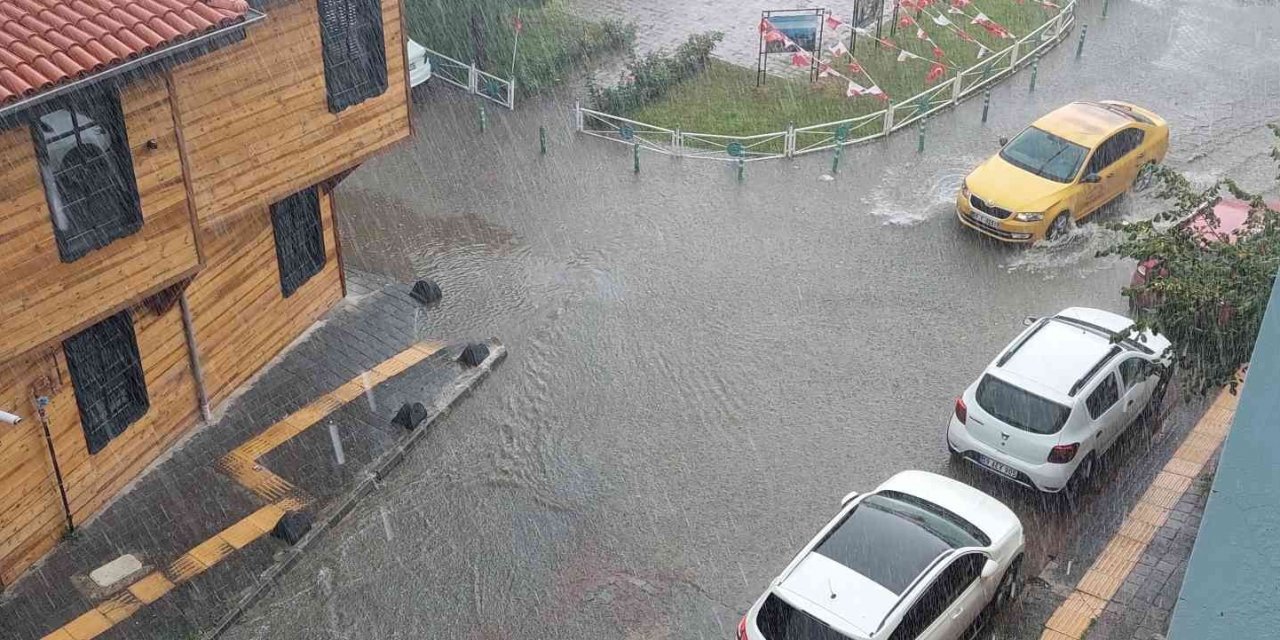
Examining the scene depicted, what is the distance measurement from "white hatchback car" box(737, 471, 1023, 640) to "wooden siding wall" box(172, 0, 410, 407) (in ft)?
25.2

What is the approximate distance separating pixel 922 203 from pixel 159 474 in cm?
1349

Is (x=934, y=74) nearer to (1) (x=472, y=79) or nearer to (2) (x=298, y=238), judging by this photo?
(1) (x=472, y=79)

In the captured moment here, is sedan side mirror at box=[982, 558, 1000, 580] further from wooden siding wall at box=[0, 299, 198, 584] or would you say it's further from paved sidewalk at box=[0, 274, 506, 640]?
wooden siding wall at box=[0, 299, 198, 584]

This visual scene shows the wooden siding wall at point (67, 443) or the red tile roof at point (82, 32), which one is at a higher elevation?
the red tile roof at point (82, 32)

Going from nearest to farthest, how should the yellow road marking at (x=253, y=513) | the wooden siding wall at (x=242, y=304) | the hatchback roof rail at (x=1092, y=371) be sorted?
the yellow road marking at (x=253, y=513) < the hatchback roof rail at (x=1092, y=371) < the wooden siding wall at (x=242, y=304)

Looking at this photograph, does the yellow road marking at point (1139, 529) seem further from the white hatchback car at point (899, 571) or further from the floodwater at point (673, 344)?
the white hatchback car at point (899, 571)

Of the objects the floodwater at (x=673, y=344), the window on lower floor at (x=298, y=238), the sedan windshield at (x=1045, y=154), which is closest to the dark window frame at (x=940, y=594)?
the floodwater at (x=673, y=344)

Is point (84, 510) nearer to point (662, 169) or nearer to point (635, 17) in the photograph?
point (662, 169)

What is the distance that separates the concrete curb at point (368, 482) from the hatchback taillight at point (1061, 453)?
24.5 ft

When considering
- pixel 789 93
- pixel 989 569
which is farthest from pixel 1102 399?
pixel 789 93

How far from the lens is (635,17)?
1166 inches

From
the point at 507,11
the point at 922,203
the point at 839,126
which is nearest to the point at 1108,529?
the point at 922,203

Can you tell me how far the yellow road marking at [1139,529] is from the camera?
465 inches

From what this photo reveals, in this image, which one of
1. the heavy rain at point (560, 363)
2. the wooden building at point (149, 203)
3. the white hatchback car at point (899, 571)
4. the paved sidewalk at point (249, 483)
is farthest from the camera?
the paved sidewalk at point (249, 483)
